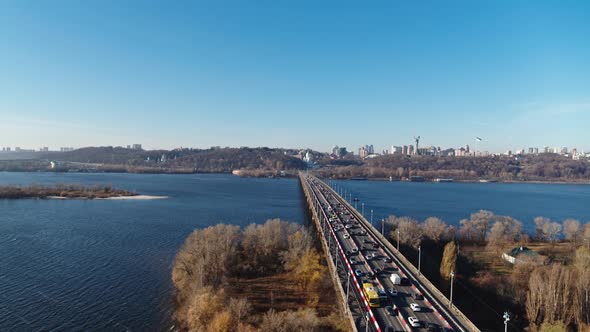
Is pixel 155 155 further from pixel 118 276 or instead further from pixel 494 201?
pixel 118 276

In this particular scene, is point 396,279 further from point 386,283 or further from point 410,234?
point 410,234

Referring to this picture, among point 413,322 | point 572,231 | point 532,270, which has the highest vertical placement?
point 413,322

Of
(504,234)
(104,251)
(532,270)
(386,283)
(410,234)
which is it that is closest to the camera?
(386,283)

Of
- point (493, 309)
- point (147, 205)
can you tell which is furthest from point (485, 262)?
point (147, 205)

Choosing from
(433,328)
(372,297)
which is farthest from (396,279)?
(433,328)

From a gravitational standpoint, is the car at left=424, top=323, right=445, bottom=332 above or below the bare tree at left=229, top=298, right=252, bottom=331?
above

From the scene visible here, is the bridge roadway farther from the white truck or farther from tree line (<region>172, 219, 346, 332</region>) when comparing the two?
tree line (<region>172, 219, 346, 332</region>)

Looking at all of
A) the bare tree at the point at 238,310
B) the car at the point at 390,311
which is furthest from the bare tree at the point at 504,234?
the bare tree at the point at 238,310

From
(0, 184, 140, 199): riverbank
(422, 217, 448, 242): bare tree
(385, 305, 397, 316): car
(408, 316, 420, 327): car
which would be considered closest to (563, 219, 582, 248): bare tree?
(422, 217, 448, 242): bare tree
